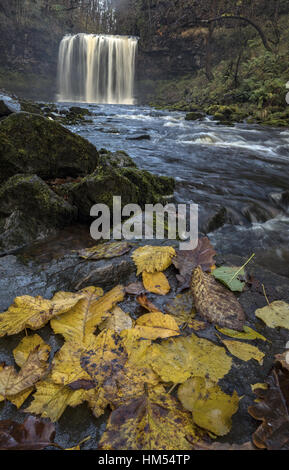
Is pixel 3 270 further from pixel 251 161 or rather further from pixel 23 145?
pixel 251 161

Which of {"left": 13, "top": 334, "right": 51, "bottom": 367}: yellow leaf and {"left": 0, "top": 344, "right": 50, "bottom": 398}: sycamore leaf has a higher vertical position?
{"left": 0, "top": 344, "right": 50, "bottom": 398}: sycamore leaf

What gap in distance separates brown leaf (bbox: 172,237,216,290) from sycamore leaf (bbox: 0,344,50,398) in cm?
86

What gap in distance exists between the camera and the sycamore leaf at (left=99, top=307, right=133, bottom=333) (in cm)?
120

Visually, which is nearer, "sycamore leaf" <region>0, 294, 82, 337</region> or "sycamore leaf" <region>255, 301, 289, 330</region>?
"sycamore leaf" <region>0, 294, 82, 337</region>

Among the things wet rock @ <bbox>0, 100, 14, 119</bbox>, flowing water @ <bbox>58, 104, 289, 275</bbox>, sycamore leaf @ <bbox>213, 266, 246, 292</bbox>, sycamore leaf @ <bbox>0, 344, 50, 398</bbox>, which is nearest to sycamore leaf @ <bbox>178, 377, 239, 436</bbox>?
sycamore leaf @ <bbox>0, 344, 50, 398</bbox>

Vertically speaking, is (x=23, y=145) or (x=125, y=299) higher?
(x=23, y=145)

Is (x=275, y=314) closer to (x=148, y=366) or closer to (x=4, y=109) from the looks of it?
(x=148, y=366)

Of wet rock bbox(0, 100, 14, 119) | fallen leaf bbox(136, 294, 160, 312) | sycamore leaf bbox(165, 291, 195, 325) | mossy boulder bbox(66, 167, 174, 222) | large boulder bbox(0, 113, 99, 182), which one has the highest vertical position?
wet rock bbox(0, 100, 14, 119)

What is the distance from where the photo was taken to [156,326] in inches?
48.6

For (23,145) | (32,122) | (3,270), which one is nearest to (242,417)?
(3,270)

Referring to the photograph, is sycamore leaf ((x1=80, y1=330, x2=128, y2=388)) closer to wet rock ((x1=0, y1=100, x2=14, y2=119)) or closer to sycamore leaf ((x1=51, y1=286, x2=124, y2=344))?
sycamore leaf ((x1=51, y1=286, x2=124, y2=344))

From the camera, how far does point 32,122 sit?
333cm

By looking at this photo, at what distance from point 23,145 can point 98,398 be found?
10.5ft

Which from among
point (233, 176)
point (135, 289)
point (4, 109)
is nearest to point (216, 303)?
point (135, 289)
